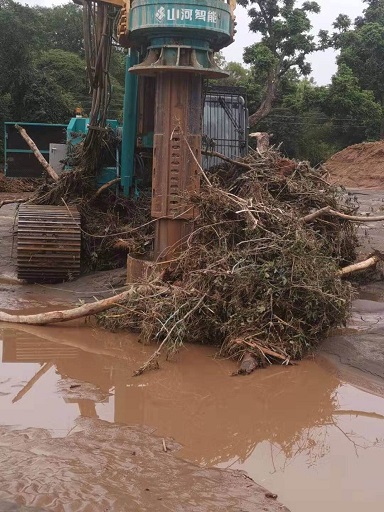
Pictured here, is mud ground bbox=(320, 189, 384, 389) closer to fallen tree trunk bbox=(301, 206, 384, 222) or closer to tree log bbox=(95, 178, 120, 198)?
fallen tree trunk bbox=(301, 206, 384, 222)

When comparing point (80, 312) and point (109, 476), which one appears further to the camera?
point (80, 312)

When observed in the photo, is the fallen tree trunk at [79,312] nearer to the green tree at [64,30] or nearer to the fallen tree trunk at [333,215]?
the fallen tree trunk at [333,215]

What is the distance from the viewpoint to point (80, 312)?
647 cm

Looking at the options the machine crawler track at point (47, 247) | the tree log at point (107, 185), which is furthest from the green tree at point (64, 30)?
the machine crawler track at point (47, 247)

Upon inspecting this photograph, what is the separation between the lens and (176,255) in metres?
6.87

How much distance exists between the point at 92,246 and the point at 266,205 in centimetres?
275

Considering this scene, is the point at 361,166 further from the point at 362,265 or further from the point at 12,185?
the point at 362,265

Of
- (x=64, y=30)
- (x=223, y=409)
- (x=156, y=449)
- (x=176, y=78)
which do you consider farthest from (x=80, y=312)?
(x=64, y=30)

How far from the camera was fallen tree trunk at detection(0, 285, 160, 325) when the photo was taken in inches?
250

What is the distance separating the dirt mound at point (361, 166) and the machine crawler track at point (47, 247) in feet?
82.4

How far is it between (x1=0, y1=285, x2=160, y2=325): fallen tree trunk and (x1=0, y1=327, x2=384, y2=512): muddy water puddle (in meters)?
0.29

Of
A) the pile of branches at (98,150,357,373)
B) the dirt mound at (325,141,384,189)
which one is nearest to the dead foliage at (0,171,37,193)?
the dirt mound at (325,141,384,189)

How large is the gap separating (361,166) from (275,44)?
27.1ft

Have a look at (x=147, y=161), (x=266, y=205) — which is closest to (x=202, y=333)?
(x=266, y=205)
